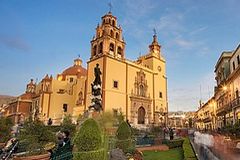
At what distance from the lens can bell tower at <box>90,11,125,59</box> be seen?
3341cm

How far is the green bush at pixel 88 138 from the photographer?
6177mm

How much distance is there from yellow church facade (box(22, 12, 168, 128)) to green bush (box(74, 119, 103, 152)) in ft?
74.7

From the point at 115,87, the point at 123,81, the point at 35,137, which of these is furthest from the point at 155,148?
the point at 123,81

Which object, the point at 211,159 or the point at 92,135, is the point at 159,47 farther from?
the point at 92,135

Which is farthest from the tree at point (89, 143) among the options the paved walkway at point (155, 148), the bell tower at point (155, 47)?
the bell tower at point (155, 47)

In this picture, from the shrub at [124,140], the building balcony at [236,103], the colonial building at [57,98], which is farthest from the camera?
the colonial building at [57,98]

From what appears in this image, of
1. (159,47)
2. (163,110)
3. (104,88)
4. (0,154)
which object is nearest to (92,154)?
(0,154)

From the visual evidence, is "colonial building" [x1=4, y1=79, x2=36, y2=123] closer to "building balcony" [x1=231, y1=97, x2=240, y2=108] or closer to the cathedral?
the cathedral

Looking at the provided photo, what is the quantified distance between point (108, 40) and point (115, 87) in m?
7.23

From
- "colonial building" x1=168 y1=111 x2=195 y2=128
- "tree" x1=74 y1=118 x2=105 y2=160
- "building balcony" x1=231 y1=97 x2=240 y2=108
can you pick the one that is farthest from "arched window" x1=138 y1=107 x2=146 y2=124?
"colonial building" x1=168 y1=111 x2=195 y2=128

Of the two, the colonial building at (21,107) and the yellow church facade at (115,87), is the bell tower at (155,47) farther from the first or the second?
the colonial building at (21,107)

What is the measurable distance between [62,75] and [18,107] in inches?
410

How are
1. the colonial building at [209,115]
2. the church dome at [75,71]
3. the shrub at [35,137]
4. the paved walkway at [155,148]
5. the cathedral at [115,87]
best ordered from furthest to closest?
the church dome at [75,71] → the colonial building at [209,115] → the cathedral at [115,87] → the paved walkway at [155,148] → the shrub at [35,137]

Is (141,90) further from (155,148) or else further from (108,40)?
(155,148)
